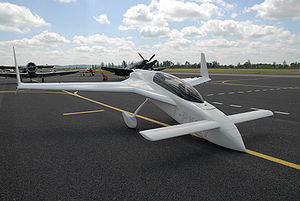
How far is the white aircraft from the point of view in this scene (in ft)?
13.4

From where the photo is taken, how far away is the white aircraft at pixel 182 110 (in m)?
4.08

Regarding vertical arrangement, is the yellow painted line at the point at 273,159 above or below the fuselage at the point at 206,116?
below

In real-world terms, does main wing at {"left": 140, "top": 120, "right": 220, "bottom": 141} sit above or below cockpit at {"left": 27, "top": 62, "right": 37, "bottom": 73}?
below

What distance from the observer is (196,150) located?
469 centimetres

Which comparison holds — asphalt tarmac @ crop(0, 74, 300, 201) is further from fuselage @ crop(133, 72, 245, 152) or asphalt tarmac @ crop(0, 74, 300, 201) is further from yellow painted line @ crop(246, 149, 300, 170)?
fuselage @ crop(133, 72, 245, 152)

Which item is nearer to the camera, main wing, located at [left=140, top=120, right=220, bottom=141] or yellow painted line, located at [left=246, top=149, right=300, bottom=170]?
main wing, located at [left=140, top=120, right=220, bottom=141]

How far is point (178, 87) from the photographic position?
18.0 ft

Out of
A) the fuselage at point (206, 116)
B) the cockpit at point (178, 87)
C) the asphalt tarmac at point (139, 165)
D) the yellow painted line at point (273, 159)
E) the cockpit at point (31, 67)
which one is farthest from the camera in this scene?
the cockpit at point (31, 67)

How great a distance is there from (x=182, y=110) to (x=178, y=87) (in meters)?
0.73

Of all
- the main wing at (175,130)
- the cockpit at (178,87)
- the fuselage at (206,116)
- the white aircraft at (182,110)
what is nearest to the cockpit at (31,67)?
the white aircraft at (182,110)

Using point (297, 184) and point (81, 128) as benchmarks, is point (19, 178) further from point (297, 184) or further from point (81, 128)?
point (297, 184)

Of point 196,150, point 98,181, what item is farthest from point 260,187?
point 98,181

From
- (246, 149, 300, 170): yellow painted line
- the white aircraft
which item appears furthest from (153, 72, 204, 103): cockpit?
(246, 149, 300, 170): yellow painted line

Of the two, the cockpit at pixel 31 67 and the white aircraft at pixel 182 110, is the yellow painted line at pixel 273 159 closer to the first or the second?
the white aircraft at pixel 182 110
